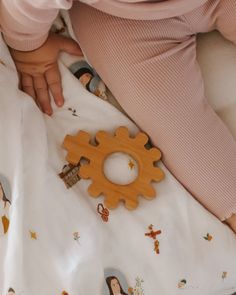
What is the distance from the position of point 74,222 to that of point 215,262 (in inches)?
8.5

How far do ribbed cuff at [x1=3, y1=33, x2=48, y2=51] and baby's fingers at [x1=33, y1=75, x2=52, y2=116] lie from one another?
0.05 metres

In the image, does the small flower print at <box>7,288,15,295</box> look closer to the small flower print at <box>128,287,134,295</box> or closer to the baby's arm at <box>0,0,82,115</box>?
the small flower print at <box>128,287,134,295</box>

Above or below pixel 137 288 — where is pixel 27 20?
above

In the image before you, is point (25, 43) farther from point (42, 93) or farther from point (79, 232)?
point (79, 232)

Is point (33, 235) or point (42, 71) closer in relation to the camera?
point (33, 235)

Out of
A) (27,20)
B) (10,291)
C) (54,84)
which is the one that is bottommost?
(10,291)

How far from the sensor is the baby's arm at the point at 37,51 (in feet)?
2.81

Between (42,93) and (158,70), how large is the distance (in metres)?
0.18

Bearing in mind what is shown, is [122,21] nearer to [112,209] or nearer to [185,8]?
[185,8]

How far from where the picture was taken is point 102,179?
34.4 inches

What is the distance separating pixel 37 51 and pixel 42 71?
32 millimetres

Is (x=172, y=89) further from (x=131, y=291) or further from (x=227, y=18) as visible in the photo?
(x=131, y=291)

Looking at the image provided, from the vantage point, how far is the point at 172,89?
0.89 m

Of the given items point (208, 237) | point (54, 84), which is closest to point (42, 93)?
point (54, 84)
